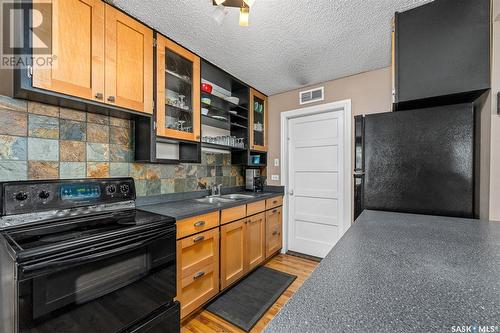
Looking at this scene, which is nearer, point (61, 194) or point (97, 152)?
point (61, 194)

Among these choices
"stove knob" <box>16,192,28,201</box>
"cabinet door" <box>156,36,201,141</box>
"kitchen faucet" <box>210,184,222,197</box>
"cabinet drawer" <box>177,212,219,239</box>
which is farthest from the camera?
"kitchen faucet" <box>210,184,222,197</box>

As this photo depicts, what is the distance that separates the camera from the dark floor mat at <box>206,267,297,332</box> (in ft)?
5.74

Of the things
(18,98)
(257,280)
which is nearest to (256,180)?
(257,280)

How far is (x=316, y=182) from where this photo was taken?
2.93 m

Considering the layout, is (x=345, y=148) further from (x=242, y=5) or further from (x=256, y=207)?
(x=242, y=5)

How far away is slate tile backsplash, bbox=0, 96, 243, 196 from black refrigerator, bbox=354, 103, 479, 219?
180 centimetres

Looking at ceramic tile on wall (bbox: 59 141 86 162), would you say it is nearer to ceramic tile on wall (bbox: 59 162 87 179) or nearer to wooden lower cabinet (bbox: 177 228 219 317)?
ceramic tile on wall (bbox: 59 162 87 179)

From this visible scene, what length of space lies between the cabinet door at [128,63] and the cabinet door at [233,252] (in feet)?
4.31

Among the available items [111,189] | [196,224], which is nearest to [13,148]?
[111,189]

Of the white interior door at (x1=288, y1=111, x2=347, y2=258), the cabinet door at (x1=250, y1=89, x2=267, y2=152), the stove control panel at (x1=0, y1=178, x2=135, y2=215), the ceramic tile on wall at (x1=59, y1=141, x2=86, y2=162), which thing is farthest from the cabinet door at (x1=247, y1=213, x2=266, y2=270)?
the ceramic tile on wall at (x1=59, y1=141, x2=86, y2=162)

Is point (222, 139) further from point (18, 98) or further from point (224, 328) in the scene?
point (224, 328)

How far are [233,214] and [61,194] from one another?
4.39ft

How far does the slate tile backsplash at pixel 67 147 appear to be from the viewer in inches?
51.1

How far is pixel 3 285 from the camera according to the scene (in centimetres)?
107
